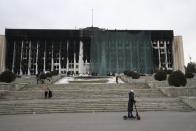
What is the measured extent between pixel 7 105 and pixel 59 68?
85422mm

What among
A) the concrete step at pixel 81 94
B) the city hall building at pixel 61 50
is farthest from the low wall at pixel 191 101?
the city hall building at pixel 61 50

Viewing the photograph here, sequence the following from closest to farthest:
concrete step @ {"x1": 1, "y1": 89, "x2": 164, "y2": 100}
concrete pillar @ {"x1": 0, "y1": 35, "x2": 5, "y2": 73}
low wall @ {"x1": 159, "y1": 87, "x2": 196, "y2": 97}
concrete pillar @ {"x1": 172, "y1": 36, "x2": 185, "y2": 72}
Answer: low wall @ {"x1": 159, "y1": 87, "x2": 196, "y2": 97}, concrete step @ {"x1": 1, "y1": 89, "x2": 164, "y2": 100}, concrete pillar @ {"x1": 0, "y1": 35, "x2": 5, "y2": 73}, concrete pillar @ {"x1": 172, "y1": 36, "x2": 185, "y2": 72}

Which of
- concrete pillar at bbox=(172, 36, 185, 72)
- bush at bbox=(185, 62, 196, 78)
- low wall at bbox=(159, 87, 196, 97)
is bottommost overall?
low wall at bbox=(159, 87, 196, 97)

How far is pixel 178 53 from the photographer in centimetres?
10300

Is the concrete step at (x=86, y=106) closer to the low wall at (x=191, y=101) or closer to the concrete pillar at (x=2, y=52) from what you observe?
the low wall at (x=191, y=101)

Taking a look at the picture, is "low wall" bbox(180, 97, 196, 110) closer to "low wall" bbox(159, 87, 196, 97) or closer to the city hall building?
"low wall" bbox(159, 87, 196, 97)

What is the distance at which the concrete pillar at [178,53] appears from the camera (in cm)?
10200

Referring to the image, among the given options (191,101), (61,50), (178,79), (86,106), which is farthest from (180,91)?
(61,50)

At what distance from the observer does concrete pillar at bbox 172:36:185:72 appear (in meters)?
102

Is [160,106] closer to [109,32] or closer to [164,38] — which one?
[109,32]

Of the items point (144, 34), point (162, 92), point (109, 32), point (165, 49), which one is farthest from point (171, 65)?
point (162, 92)

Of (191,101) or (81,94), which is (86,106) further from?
(191,101)

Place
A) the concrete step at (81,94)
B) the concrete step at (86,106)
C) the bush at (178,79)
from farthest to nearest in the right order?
the bush at (178,79) < the concrete step at (81,94) < the concrete step at (86,106)

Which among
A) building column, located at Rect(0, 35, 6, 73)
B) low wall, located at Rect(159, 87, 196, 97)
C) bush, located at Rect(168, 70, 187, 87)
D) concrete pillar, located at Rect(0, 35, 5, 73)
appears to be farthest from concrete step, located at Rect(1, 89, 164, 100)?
building column, located at Rect(0, 35, 6, 73)
